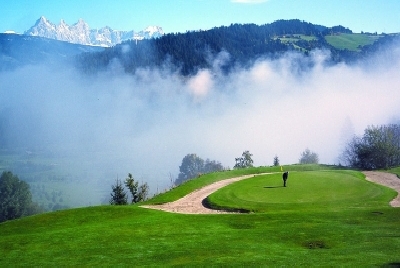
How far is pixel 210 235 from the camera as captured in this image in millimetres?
26078

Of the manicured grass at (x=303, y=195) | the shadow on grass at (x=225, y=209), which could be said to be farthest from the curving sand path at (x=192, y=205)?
the manicured grass at (x=303, y=195)

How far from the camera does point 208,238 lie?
Answer: 82.7 feet

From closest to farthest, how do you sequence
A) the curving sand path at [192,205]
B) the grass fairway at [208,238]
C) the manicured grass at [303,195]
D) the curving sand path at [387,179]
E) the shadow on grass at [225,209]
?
the grass fairway at [208,238], the manicured grass at [303,195], the shadow on grass at [225,209], the curving sand path at [192,205], the curving sand path at [387,179]

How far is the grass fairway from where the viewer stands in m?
20.5

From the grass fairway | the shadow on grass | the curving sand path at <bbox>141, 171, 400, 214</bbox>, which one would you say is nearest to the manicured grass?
the shadow on grass

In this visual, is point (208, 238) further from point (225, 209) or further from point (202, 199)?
point (202, 199)

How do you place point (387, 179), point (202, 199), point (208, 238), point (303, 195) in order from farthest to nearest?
point (387, 179), point (202, 199), point (303, 195), point (208, 238)

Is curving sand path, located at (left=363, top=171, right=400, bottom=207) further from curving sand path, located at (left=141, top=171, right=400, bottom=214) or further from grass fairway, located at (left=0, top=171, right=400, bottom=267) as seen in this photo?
grass fairway, located at (left=0, top=171, right=400, bottom=267)

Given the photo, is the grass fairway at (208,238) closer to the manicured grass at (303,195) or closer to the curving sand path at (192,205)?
the manicured grass at (303,195)

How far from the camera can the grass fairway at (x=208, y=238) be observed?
20.5 meters

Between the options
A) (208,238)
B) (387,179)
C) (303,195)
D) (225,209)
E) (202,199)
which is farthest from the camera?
(387,179)

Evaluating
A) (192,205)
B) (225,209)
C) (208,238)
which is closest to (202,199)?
(192,205)

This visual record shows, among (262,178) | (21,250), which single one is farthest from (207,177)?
(21,250)

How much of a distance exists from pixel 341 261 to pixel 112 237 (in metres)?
14.8
